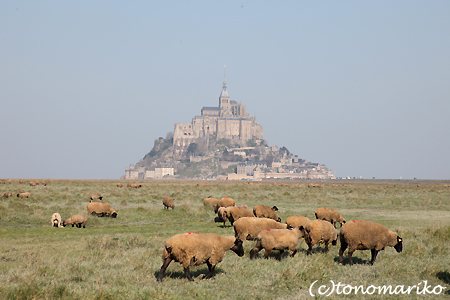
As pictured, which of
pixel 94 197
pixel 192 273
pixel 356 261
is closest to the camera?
pixel 192 273

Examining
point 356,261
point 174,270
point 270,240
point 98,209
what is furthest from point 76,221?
point 356,261

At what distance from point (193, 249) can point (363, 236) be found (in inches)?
210

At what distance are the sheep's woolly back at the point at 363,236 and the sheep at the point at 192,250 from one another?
3.91 meters

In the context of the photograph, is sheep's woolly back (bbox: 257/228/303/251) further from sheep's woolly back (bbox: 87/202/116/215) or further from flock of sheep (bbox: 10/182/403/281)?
sheep's woolly back (bbox: 87/202/116/215)

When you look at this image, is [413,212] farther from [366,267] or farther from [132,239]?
[132,239]

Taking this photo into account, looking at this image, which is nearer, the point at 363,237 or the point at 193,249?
the point at 193,249

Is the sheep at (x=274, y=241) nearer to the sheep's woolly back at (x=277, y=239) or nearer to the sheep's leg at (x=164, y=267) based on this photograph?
the sheep's woolly back at (x=277, y=239)

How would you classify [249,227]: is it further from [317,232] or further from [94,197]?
[94,197]

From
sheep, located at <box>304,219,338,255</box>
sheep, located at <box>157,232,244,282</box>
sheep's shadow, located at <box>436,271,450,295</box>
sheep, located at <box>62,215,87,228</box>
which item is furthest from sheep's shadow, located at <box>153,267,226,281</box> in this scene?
sheep, located at <box>62,215,87,228</box>

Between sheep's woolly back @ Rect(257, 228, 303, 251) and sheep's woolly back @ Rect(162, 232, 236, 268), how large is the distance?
2126 millimetres

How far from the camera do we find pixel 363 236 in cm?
1265

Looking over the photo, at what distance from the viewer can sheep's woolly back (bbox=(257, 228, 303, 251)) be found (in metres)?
13.0

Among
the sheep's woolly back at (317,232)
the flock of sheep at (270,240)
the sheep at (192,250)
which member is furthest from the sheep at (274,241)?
the sheep at (192,250)

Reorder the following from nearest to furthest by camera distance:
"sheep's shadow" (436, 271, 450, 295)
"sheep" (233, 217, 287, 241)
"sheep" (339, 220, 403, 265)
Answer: "sheep's shadow" (436, 271, 450, 295) < "sheep" (339, 220, 403, 265) < "sheep" (233, 217, 287, 241)
